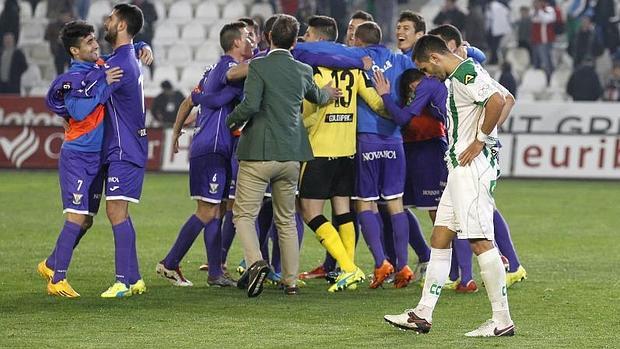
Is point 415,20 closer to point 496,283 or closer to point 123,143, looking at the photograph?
point 123,143

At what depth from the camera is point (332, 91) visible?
10.1m

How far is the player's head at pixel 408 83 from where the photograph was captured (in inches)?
414

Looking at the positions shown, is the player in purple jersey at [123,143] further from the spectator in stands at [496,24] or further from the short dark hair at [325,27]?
the spectator in stands at [496,24]

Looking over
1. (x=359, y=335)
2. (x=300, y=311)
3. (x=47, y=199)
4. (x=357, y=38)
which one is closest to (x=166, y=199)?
(x=47, y=199)

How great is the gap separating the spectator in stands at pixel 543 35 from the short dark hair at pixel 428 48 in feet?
61.6

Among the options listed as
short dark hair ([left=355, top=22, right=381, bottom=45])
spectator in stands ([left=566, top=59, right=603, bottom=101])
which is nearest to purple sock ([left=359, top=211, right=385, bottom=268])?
short dark hair ([left=355, top=22, right=381, bottom=45])

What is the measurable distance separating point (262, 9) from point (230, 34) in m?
18.3

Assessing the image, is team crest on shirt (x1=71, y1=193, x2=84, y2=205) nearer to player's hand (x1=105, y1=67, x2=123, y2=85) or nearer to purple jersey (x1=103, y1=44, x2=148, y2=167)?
purple jersey (x1=103, y1=44, x2=148, y2=167)

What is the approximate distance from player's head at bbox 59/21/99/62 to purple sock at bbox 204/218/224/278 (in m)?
1.64

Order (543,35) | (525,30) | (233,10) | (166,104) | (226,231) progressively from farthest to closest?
(233,10)
(525,30)
(543,35)
(166,104)
(226,231)

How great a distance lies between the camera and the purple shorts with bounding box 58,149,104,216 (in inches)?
381

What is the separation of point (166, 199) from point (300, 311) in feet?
30.1

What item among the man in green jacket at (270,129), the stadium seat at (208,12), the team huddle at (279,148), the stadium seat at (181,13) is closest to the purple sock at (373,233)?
the team huddle at (279,148)

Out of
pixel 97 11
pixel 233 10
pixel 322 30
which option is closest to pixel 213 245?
pixel 322 30
